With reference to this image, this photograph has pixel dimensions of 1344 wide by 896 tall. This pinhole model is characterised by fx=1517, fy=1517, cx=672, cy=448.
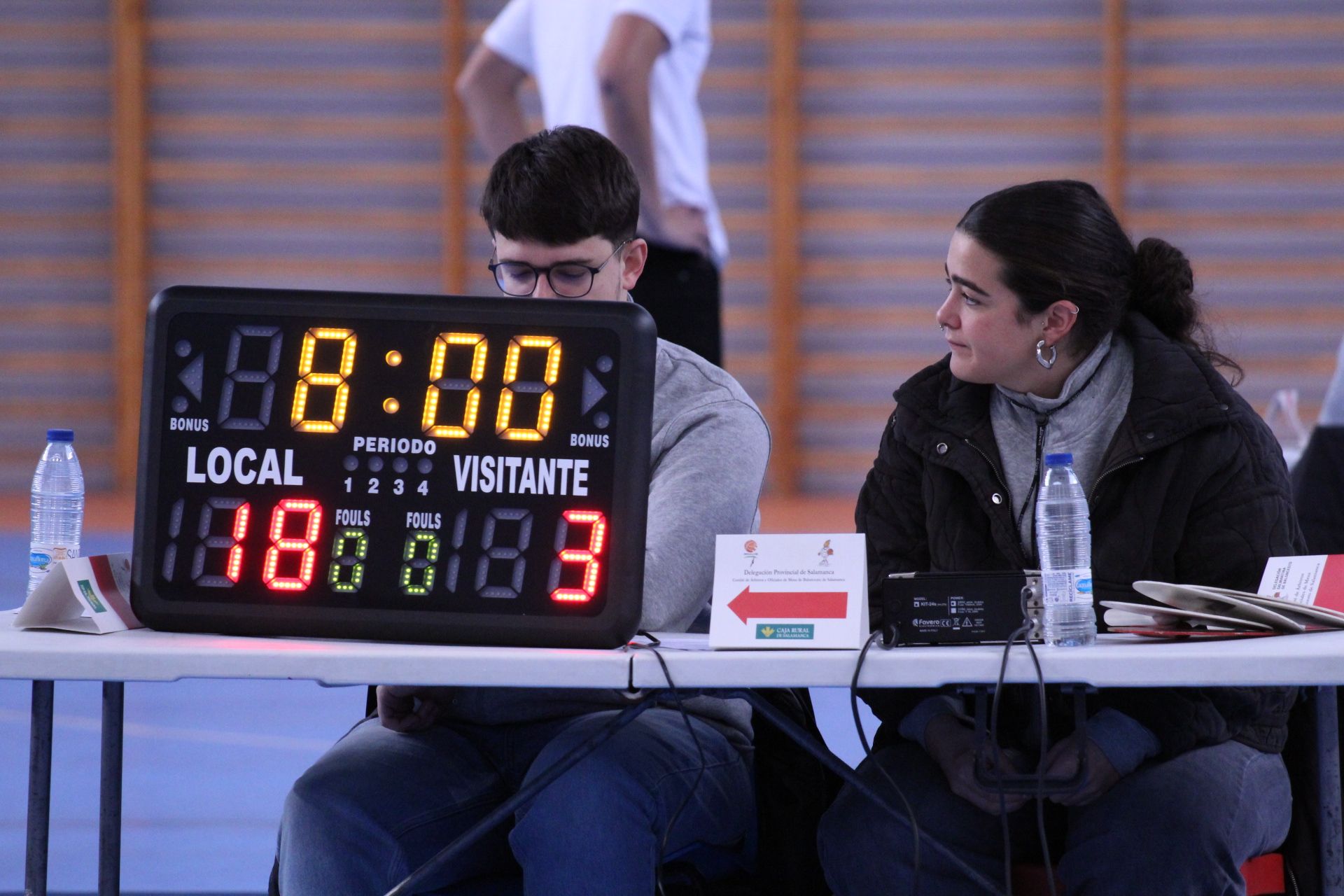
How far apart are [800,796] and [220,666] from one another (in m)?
0.77

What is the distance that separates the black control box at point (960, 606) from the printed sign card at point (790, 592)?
0.12 ft

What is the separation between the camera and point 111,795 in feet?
6.12

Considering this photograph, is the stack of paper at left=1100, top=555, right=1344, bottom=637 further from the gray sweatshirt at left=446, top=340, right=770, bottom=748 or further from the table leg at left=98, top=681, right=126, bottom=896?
the table leg at left=98, top=681, right=126, bottom=896

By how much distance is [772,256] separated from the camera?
1002 centimetres

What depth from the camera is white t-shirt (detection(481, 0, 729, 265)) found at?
3.29 meters

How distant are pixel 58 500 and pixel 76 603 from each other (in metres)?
0.39

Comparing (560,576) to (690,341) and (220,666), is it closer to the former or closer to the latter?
(220,666)

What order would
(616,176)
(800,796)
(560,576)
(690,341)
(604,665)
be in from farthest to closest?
1. (690,341)
2. (616,176)
3. (800,796)
4. (560,576)
5. (604,665)

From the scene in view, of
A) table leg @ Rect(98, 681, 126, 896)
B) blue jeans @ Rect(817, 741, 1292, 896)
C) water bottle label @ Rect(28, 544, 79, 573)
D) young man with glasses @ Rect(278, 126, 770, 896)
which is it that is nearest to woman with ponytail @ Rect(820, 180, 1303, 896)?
blue jeans @ Rect(817, 741, 1292, 896)

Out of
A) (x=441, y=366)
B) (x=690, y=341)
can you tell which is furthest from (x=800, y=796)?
(x=690, y=341)

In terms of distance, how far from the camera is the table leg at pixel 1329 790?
170cm

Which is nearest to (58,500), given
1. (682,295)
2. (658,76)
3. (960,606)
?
(960,606)

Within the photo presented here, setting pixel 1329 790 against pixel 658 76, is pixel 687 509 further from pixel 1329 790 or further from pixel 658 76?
pixel 658 76

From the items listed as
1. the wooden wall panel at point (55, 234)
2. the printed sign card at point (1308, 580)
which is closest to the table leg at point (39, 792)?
the printed sign card at point (1308, 580)
